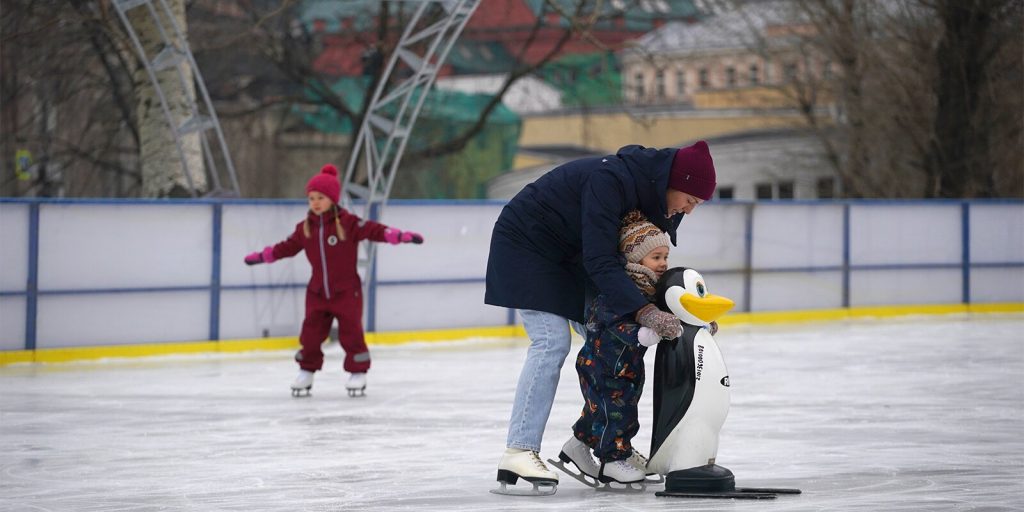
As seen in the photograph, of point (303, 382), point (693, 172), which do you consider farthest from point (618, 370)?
point (303, 382)

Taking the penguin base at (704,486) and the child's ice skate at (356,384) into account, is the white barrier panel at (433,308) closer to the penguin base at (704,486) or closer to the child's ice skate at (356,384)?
the child's ice skate at (356,384)

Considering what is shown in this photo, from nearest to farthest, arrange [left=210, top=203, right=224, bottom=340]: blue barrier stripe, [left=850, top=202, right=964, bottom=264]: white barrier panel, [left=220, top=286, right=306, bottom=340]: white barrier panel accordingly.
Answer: [left=210, top=203, right=224, bottom=340]: blue barrier stripe, [left=220, top=286, right=306, bottom=340]: white barrier panel, [left=850, top=202, right=964, bottom=264]: white barrier panel

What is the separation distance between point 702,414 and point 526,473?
66 cm

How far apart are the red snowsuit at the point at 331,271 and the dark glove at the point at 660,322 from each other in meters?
4.08

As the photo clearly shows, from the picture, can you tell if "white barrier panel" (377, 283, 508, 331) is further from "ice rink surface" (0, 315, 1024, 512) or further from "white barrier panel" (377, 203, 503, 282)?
"ice rink surface" (0, 315, 1024, 512)

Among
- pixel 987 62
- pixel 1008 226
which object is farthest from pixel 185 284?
pixel 987 62

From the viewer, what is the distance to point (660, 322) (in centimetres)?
509

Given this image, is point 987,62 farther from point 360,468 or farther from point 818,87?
point 360,468

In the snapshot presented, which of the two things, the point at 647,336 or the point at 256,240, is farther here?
the point at 256,240

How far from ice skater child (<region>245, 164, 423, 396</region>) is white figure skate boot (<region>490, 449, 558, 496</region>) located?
3.56m

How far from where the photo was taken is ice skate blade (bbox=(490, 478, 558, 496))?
540 centimetres

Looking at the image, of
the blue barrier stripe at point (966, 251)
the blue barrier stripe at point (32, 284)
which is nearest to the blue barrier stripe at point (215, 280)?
the blue barrier stripe at point (32, 284)

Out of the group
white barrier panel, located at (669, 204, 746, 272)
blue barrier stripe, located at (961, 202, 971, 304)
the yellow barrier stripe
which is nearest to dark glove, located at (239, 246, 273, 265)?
the yellow barrier stripe

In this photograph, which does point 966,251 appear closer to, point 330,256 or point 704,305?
point 330,256
